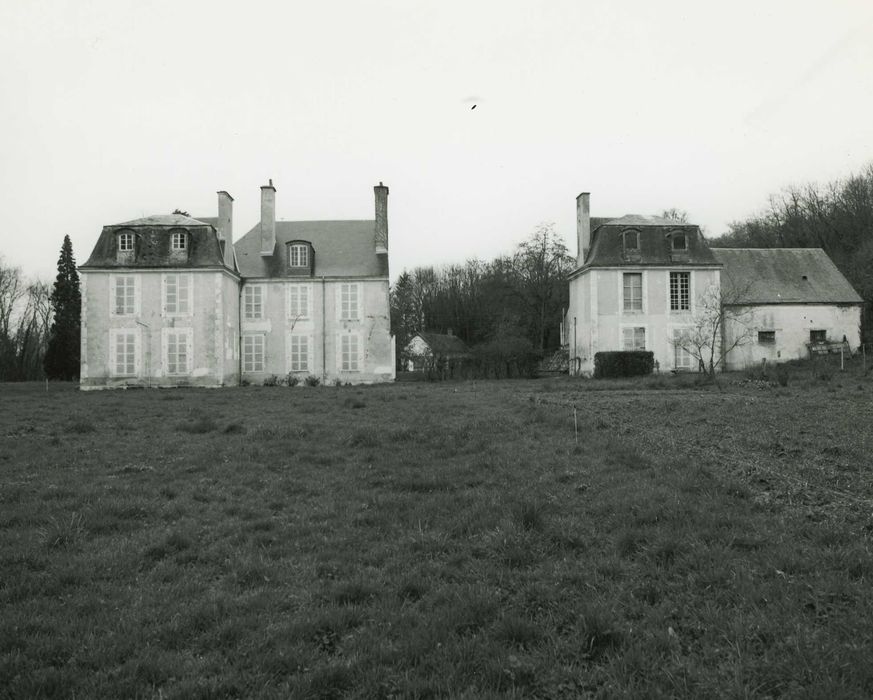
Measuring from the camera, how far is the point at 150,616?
4.15m

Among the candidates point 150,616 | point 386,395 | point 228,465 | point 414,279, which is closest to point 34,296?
point 414,279

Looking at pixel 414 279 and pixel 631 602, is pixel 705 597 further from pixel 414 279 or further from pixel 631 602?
pixel 414 279

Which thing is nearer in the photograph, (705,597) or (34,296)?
(705,597)

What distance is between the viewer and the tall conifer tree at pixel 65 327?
152ft

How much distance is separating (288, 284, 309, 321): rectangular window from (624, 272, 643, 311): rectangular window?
17.2 meters

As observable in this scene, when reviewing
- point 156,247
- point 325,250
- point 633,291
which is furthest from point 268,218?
point 633,291

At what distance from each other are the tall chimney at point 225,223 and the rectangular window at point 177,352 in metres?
4.38

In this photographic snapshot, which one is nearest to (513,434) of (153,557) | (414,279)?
(153,557)

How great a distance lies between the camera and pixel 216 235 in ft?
102

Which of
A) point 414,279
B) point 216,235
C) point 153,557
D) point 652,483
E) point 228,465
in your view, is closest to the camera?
point 153,557

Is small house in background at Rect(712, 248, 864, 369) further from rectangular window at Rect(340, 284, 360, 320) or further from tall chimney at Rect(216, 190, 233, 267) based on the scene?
tall chimney at Rect(216, 190, 233, 267)

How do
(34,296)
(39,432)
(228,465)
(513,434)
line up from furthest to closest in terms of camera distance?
(34,296) < (39,432) < (513,434) < (228,465)

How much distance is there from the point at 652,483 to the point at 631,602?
10.2 feet

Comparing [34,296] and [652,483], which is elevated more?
[34,296]
